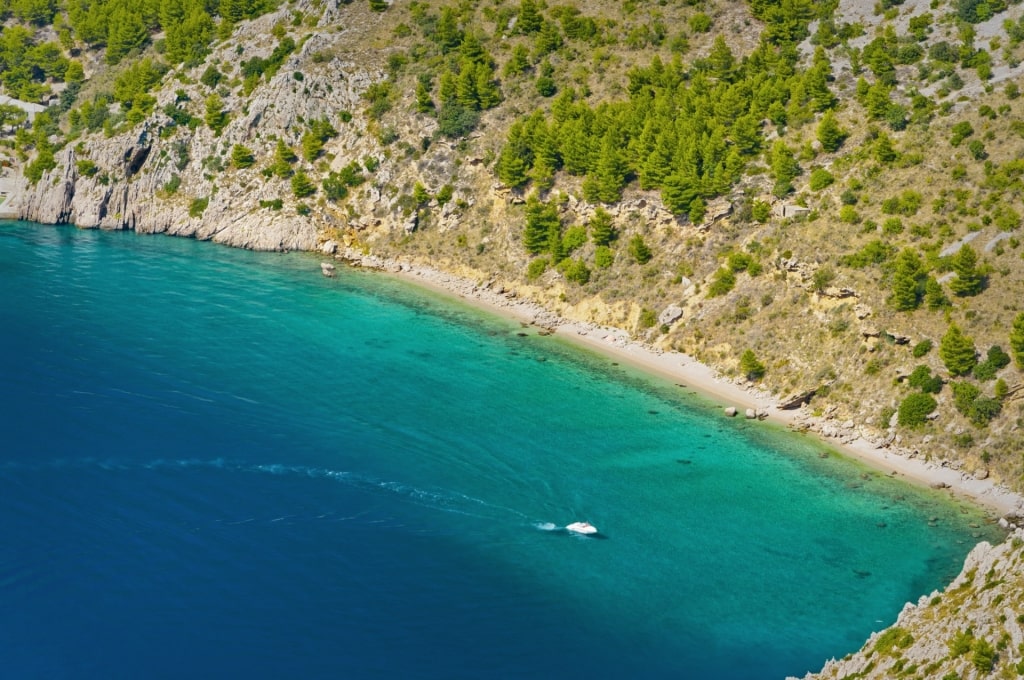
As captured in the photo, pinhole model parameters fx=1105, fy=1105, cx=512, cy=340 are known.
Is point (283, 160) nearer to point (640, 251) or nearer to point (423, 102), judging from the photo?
point (423, 102)

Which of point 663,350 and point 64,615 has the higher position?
point 663,350

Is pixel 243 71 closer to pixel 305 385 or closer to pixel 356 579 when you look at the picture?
pixel 305 385

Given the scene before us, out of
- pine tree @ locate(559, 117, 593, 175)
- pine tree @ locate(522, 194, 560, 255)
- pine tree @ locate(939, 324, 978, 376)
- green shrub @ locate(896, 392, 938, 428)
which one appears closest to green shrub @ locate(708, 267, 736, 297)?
pine tree @ locate(522, 194, 560, 255)

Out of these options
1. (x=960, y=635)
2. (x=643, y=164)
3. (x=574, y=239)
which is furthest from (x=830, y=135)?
(x=960, y=635)

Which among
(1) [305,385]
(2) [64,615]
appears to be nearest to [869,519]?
(1) [305,385]

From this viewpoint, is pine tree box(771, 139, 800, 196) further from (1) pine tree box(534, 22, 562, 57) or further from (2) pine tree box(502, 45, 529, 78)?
(2) pine tree box(502, 45, 529, 78)

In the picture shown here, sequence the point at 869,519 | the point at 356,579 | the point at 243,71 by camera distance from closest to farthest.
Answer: the point at 356,579 → the point at 869,519 → the point at 243,71

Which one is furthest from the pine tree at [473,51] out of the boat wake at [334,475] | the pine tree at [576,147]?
the boat wake at [334,475]
